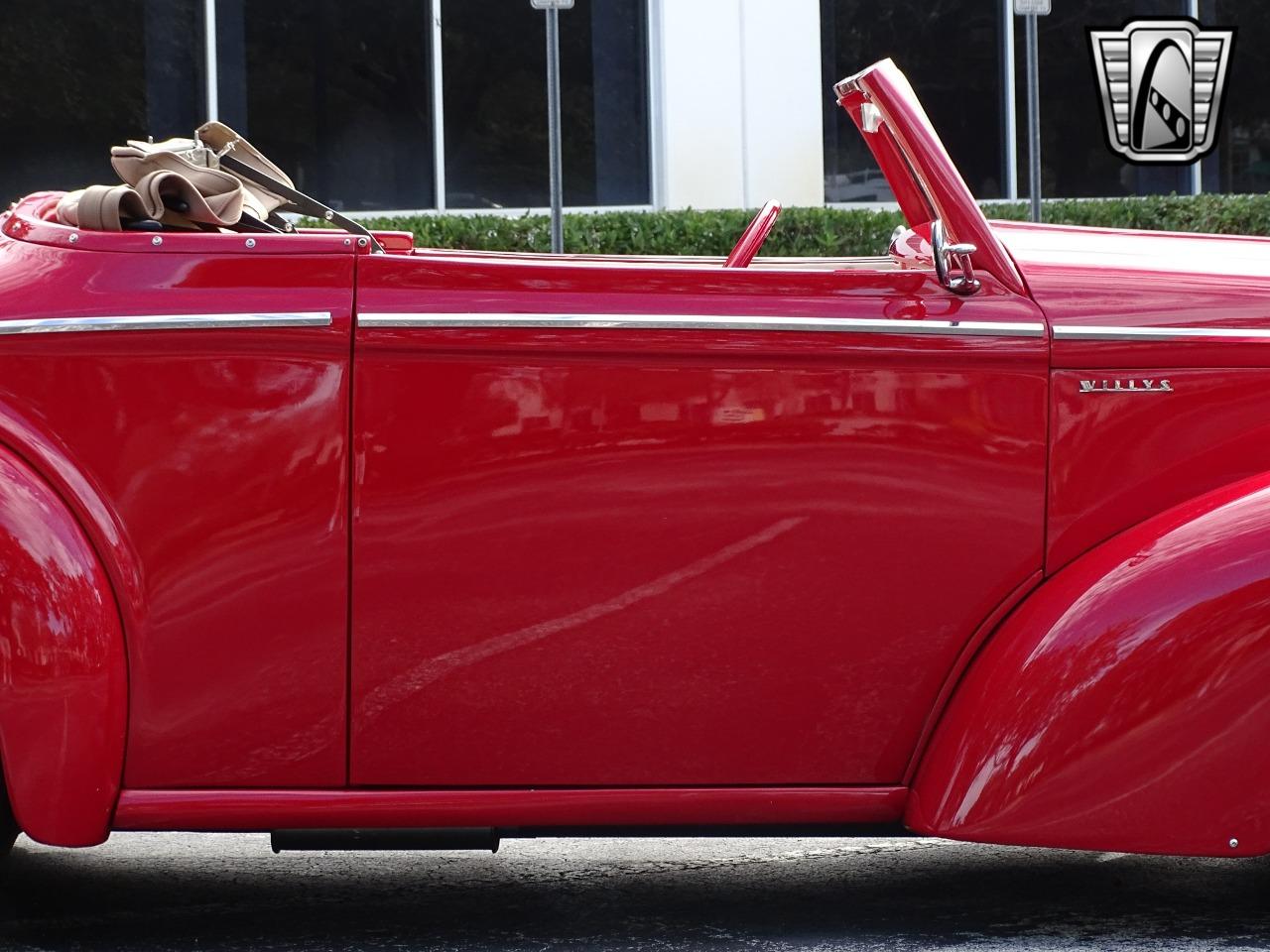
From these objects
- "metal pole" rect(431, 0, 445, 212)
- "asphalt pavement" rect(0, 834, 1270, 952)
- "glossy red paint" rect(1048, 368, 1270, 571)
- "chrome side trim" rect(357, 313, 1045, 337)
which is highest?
"metal pole" rect(431, 0, 445, 212)

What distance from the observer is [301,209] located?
3488 millimetres

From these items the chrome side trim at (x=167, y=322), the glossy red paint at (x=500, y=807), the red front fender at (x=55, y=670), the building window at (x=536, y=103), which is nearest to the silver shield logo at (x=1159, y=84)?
the building window at (x=536, y=103)

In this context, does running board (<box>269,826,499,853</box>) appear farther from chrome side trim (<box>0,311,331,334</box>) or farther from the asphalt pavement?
chrome side trim (<box>0,311,331,334</box>)

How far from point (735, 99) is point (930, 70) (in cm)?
166

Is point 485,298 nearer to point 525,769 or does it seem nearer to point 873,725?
point 525,769

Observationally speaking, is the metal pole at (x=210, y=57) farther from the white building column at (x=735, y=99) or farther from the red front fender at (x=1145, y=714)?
the red front fender at (x=1145, y=714)

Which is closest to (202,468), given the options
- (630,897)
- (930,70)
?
(630,897)

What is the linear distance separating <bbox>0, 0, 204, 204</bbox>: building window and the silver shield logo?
22.3 feet

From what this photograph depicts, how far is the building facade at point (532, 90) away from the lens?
36.2ft

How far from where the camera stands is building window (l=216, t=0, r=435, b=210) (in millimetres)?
11227

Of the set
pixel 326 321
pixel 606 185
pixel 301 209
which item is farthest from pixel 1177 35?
pixel 326 321

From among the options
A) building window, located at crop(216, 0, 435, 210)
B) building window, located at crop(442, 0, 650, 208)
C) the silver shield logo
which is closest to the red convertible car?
building window, located at crop(216, 0, 435, 210)

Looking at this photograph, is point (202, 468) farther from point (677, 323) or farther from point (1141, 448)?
point (1141, 448)

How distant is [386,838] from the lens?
105 inches
